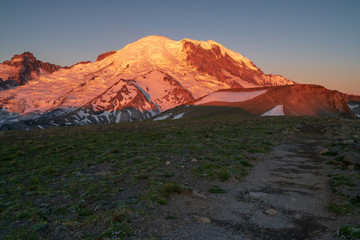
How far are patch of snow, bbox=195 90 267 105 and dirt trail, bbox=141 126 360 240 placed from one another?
96820mm

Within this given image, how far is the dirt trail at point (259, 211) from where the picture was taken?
350 inches

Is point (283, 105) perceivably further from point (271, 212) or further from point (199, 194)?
point (271, 212)

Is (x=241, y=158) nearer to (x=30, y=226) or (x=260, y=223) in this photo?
Result: (x=260, y=223)

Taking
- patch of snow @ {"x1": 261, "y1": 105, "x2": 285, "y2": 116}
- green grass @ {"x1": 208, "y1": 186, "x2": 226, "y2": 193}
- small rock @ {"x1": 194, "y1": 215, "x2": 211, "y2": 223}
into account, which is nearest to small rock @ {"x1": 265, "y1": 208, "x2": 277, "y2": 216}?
small rock @ {"x1": 194, "y1": 215, "x2": 211, "y2": 223}

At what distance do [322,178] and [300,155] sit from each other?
7.11m

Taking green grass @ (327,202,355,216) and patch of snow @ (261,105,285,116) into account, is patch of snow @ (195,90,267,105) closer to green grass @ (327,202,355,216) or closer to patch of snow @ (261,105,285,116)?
patch of snow @ (261,105,285,116)

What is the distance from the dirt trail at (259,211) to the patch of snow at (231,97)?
96.8 metres

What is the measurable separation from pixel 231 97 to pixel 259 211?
11077 centimetres

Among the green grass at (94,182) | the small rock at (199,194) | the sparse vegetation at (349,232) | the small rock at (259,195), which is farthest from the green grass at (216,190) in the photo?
the sparse vegetation at (349,232)

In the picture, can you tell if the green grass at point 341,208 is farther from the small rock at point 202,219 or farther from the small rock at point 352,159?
A: the small rock at point 352,159

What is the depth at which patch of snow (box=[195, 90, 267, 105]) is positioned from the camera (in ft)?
364

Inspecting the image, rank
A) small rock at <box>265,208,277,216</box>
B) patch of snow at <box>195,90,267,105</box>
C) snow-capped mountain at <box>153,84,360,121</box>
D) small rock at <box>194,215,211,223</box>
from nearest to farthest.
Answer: small rock at <box>194,215,211,223</box> < small rock at <box>265,208,277,216</box> < snow-capped mountain at <box>153,84,360,121</box> < patch of snow at <box>195,90,267,105</box>

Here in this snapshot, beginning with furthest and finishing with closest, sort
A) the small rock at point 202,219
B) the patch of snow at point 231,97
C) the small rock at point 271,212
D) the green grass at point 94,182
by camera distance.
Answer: the patch of snow at point 231,97 < the small rock at point 271,212 < the small rock at point 202,219 < the green grass at point 94,182

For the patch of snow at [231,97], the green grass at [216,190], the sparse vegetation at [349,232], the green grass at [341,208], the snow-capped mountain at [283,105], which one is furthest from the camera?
the patch of snow at [231,97]
